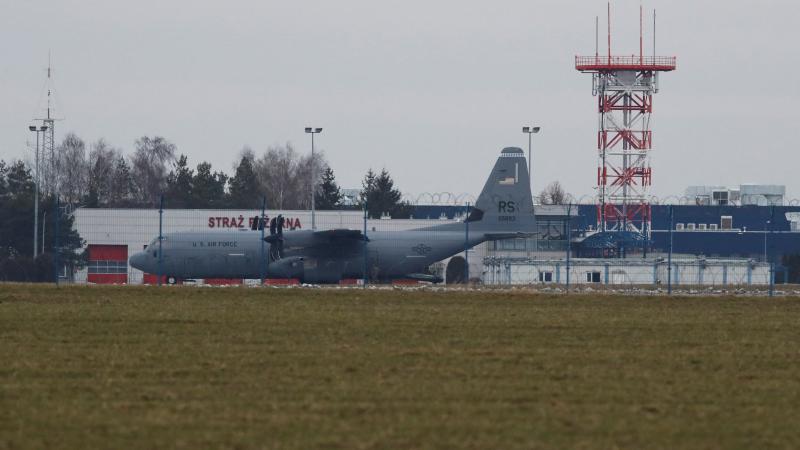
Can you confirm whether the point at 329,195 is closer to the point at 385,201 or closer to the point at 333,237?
the point at 385,201

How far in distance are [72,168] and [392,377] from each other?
90.8 meters

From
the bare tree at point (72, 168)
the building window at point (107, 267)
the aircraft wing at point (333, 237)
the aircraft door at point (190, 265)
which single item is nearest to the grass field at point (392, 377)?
the aircraft wing at point (333, 237)

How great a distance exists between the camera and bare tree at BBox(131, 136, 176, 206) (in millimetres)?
105375

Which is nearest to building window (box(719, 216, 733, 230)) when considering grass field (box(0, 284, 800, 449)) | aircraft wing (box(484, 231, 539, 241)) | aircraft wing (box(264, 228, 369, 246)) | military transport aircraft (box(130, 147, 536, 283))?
aircraft wing (box(484, 231, 539, 241))

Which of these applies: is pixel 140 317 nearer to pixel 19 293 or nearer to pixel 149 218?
pixel 19 293

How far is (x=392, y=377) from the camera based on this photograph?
16594mm

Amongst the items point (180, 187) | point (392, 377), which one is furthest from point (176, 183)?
point (392, 377)

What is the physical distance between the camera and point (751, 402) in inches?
591

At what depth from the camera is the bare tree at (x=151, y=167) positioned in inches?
4149

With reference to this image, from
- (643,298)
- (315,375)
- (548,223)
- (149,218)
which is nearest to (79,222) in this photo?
(149,218)

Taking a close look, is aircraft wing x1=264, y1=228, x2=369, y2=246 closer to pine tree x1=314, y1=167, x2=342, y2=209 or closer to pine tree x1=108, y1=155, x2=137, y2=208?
pine tree x1=314, y1=167, x2=342, y2=209

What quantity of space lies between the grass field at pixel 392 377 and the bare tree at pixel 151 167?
257ft

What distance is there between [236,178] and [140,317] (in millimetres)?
76511

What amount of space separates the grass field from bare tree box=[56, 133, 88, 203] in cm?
7467
